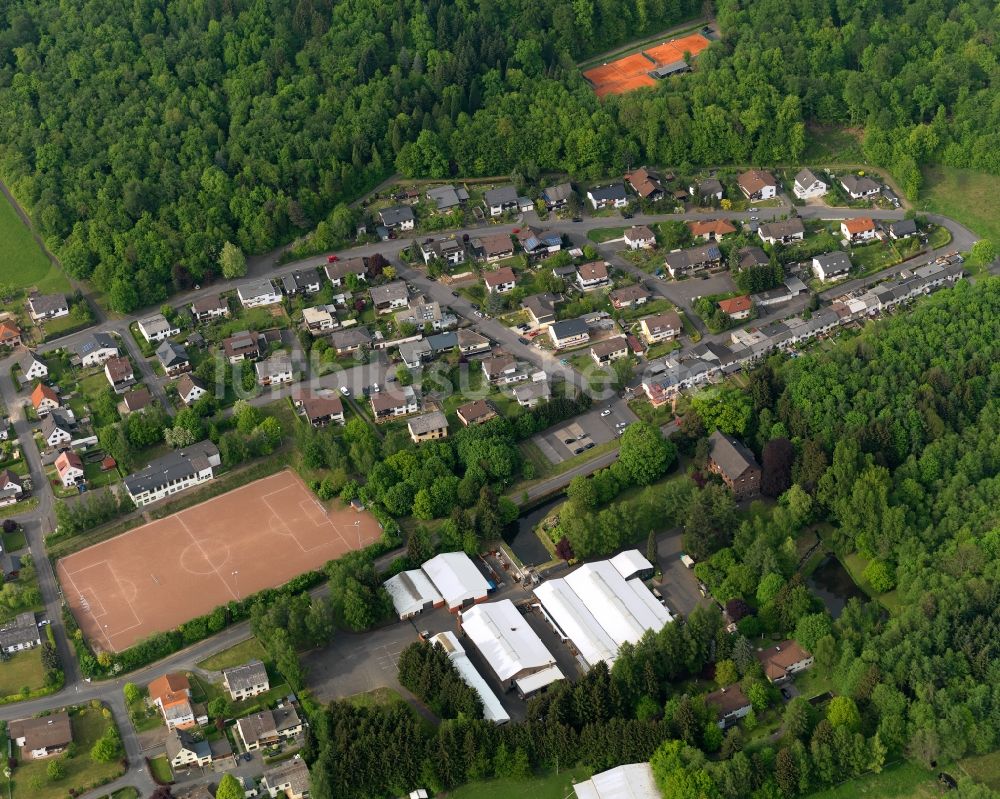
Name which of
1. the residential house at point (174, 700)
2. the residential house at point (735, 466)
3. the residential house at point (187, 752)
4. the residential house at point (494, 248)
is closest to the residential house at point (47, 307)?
the residential house at point (494, 248)

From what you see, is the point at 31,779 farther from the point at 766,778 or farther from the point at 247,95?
the point at 247,95

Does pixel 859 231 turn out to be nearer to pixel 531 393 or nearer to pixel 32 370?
pixel 531 393

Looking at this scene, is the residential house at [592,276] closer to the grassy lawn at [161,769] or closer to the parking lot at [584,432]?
the parking lot at [584,432]

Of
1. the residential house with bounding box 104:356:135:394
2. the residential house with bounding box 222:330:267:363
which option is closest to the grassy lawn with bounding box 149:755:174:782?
the residential house with bounding box 104:356:135:394

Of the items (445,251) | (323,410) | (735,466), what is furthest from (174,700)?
(445,251)

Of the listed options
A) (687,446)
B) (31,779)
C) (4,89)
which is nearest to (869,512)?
(687,446)

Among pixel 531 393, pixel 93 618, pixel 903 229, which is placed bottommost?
pixel 93 618
